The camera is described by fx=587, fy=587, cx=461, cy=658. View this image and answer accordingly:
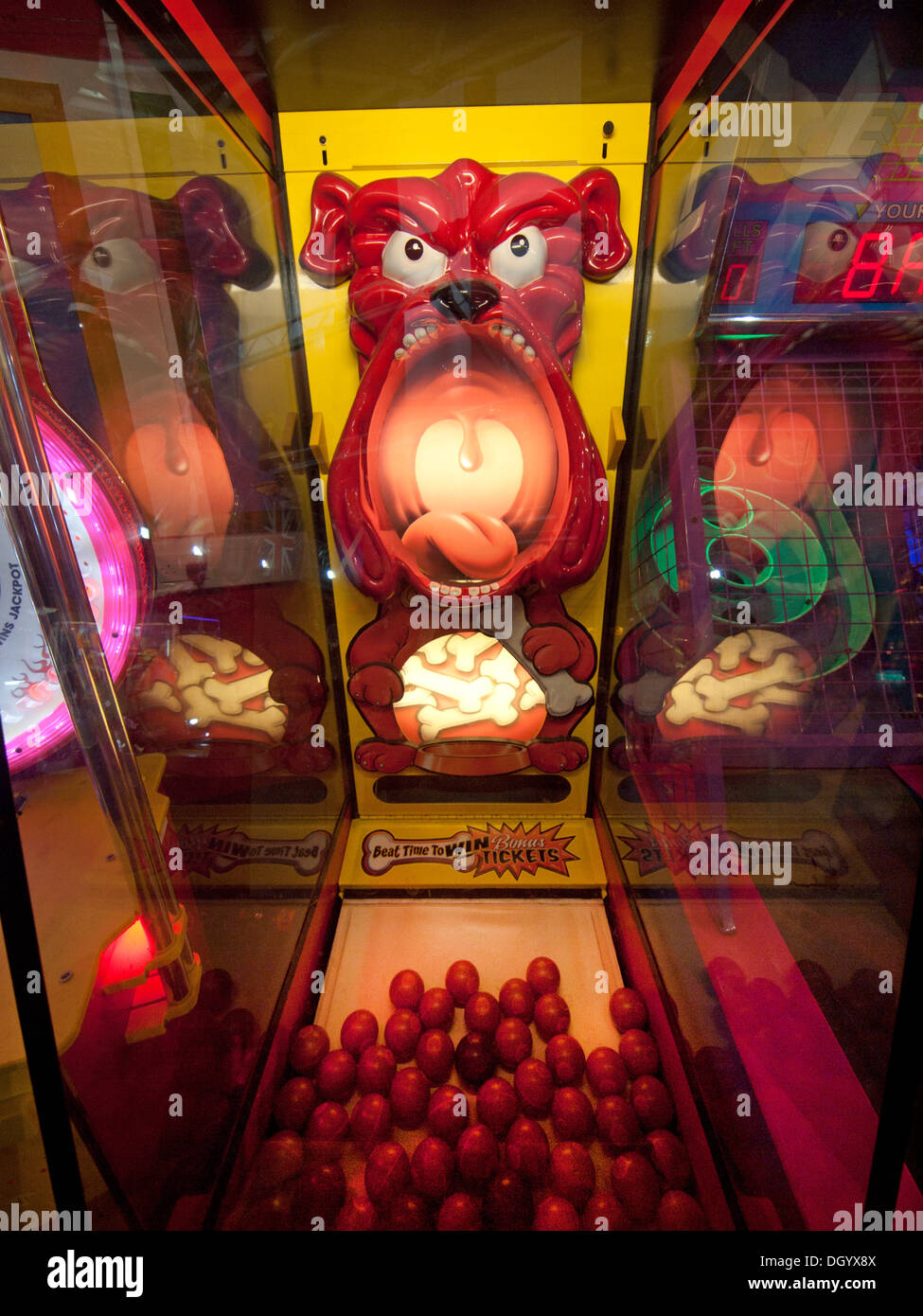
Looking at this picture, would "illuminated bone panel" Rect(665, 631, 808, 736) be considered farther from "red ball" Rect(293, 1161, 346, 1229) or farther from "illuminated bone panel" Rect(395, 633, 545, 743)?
"red ball" Rect(293, 1161, 346, 1229)

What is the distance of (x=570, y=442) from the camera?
70.9 inches

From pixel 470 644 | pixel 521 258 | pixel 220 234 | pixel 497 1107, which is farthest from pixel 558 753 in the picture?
pixel 220 234

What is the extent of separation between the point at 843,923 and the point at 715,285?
1.68 metres

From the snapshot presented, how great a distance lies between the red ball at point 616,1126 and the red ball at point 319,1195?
0.61 metres

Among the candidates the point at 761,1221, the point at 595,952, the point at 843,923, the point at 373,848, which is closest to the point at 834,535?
the point at 843,923

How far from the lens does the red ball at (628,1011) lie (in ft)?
5.32

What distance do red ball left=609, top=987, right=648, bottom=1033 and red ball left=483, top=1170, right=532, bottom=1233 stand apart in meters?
0.48

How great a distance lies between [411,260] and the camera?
5.78ft

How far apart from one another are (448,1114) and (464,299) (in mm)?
2150

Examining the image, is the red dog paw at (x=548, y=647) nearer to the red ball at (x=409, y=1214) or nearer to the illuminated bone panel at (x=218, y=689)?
the illuminated bone panel at (x=218, y=689)

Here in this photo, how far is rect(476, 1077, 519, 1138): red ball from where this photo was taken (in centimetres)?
143

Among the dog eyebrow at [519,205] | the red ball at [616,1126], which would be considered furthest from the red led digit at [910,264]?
the red ball at [616,1126]

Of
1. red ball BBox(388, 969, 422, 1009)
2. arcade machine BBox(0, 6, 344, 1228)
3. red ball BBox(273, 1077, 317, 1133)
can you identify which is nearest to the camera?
arcade machine BBox(0, 6, 344, 1228)

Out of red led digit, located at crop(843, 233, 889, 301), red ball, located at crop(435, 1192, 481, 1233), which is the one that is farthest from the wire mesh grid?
red ball, located at crop(435, 1192, 481, 1233)
